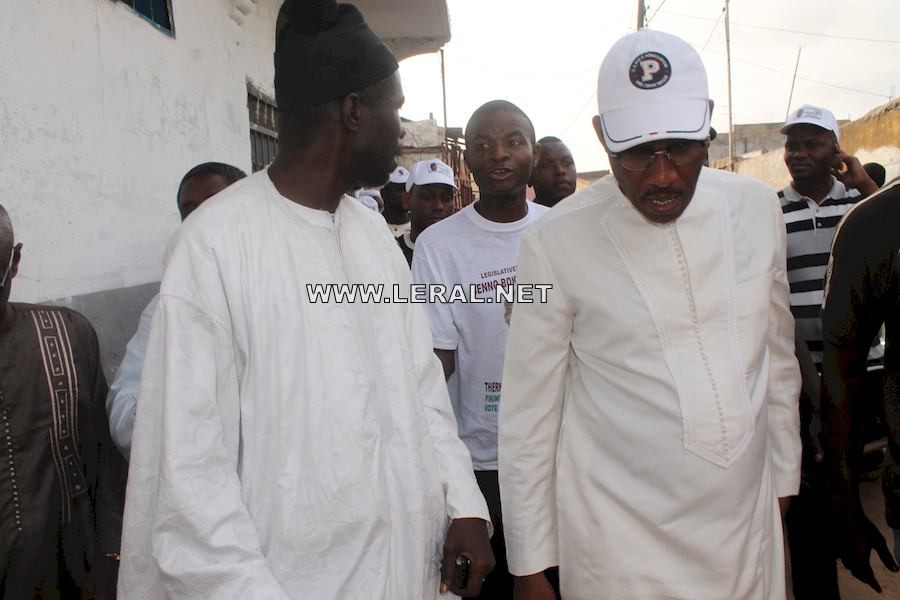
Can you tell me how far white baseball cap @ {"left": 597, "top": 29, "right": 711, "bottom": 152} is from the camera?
1.46 m

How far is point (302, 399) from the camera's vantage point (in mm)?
1464

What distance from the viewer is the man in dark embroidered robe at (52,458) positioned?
1.75 m

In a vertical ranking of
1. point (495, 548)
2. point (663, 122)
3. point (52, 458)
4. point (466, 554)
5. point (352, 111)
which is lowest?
point (495, 548)

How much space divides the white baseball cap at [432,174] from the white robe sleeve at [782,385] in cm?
281

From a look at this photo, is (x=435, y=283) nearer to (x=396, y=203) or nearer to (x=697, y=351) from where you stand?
(x=697, y=351)

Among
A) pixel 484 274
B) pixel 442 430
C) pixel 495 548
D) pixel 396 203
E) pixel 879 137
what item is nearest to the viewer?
pixel 442 430

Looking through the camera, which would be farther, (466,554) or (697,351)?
(466,554)

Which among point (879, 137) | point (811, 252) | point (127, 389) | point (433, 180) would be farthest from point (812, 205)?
point (879, 137)

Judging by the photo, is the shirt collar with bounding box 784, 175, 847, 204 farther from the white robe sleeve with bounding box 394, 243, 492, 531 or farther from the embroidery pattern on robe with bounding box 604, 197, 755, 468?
the white robe sleeve with bounding box 394, 243, 492, 531

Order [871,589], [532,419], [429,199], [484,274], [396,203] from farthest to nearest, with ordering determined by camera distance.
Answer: [396,203], [429,199], [871,589], [484,274], [532,419]

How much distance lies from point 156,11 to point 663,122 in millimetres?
3208

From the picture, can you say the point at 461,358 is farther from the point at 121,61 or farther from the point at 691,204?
the point at 121,61

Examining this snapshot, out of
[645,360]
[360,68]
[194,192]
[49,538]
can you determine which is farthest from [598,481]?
[194,192]

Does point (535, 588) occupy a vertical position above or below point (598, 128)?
below
